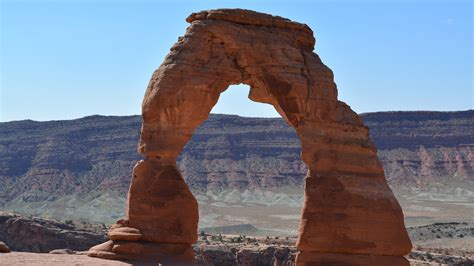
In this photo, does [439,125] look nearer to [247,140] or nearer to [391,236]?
[247,140]

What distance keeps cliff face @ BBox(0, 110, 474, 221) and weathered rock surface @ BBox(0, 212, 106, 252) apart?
73998 mm

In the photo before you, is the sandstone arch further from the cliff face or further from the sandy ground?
the cliff face

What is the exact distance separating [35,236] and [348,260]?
22496mm

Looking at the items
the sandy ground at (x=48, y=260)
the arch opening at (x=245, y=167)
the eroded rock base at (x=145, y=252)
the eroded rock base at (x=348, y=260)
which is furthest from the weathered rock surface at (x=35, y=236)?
the arch opening at (x=245, y=167)

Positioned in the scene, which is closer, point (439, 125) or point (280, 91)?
point (280, 91)

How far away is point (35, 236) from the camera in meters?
47.3

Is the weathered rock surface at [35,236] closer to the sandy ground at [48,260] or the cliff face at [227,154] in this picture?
the sandy ground at [48,260]

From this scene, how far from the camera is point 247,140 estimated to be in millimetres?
136625

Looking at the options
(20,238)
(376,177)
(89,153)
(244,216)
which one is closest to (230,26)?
(376,177)

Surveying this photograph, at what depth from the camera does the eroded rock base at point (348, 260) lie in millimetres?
29047

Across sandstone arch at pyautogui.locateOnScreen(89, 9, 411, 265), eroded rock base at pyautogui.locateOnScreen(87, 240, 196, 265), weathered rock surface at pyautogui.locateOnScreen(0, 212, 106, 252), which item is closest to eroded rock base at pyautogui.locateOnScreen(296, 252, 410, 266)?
sandstone arch at pyautogui.locateOnScreen(89, 9, 411, 265)

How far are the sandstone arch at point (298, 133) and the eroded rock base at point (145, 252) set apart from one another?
0.03m

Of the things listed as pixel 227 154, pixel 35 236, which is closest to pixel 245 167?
pixel 227 154

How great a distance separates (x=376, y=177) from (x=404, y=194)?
97362 mm
